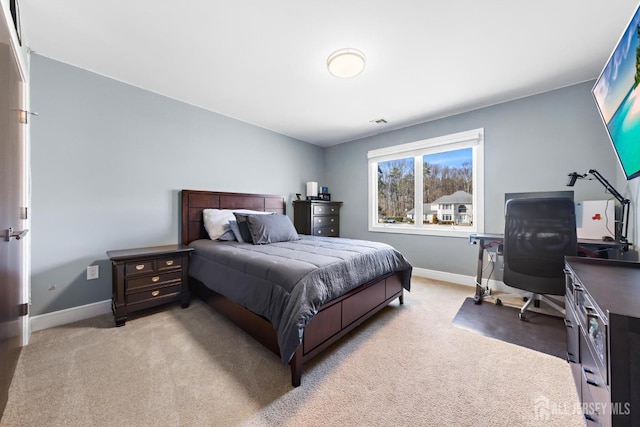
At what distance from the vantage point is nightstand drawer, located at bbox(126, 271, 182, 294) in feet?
7.30

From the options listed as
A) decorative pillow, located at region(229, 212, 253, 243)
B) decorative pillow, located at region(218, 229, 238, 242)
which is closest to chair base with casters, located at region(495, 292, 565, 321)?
decorative pillow, located at region(229, 212, 253, 243)

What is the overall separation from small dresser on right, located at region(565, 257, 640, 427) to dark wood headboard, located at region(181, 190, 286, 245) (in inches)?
135

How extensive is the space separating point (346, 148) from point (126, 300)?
4.01 m

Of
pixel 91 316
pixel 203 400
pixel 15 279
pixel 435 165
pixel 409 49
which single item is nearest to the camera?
pixel 203 400

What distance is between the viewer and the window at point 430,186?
333 cm

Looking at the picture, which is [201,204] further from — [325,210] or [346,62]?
[346,62]

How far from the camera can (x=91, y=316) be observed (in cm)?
236

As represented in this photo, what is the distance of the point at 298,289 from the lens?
59.5 inches

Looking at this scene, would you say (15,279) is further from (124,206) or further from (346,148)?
(346,148)

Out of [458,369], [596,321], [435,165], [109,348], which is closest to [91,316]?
[109,348]

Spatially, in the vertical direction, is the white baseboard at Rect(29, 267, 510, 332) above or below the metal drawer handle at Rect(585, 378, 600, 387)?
below

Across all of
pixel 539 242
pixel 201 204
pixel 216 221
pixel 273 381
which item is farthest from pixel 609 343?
pixel 201 204

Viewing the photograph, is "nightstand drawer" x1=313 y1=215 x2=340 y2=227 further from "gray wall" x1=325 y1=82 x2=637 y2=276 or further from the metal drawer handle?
the metal drawer handle

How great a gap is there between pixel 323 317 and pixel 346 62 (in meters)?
2.11
